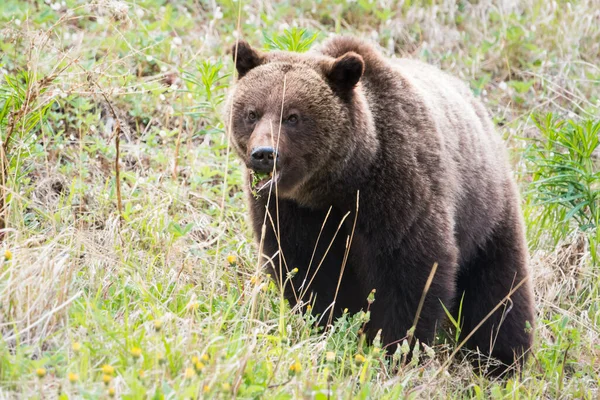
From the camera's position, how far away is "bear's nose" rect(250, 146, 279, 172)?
4.79m

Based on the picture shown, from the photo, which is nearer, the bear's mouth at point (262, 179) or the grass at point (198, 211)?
the grass at point (198, 211)

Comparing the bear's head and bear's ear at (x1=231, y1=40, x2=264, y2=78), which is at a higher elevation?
bear's ear at (x1=231, y1=40, x2=264, y2=78)

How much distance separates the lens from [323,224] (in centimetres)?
514

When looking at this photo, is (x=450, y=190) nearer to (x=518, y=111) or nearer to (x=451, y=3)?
(x=518, y=111)

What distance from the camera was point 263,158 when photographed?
4.82 meters

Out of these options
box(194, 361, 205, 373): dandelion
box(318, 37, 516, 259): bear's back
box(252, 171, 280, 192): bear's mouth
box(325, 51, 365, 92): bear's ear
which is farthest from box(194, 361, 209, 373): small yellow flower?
box(325, 51, 365, 92): bear's ear

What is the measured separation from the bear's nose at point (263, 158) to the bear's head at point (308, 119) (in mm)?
118

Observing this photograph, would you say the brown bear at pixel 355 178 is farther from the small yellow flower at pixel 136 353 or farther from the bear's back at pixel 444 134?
the small yellow flower at pixel 136 353

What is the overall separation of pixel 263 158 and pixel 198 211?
7.11 feet

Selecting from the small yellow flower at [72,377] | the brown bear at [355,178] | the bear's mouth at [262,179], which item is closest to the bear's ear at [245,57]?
the brown bear at [355,178]

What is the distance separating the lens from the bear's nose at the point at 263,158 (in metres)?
4.79

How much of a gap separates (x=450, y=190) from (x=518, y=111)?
4.20 m

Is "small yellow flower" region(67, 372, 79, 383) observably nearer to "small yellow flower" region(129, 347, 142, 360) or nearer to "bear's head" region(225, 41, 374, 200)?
"small yellow flower" region(129, 347, 142, 360)

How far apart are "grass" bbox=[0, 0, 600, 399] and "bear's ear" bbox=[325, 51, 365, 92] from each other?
0.86 metres
